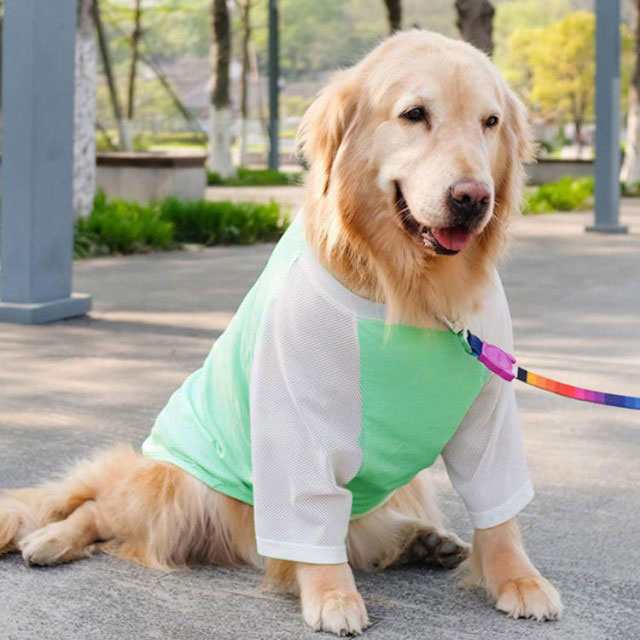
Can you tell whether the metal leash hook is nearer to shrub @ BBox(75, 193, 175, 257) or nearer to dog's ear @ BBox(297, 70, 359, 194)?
dog's ear @ BBox(297, 70, 359, 194)

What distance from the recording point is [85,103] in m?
14.4

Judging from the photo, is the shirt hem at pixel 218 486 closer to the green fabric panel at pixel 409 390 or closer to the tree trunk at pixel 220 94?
the green fabric panel at pixel 409 390

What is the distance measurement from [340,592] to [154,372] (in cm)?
381

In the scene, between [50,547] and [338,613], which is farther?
[50,547]

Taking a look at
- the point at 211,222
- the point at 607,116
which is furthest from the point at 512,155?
the point at 607,116

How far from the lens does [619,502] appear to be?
481cm

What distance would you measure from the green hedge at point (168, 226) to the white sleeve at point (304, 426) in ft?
31.5

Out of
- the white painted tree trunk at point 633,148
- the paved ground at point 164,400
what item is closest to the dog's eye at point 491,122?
the paved ground at point 164,400

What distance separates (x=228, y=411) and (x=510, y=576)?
91 centimetres

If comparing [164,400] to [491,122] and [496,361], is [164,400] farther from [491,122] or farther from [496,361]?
[491,122]

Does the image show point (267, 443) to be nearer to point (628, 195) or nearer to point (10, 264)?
point (10, 264)

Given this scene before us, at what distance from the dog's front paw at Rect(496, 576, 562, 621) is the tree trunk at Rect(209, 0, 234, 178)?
74.4ft

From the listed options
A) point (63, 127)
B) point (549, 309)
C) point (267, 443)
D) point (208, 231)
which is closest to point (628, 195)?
point (208, 231)

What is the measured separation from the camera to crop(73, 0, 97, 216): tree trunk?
1416 centimetres
